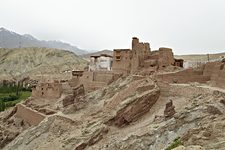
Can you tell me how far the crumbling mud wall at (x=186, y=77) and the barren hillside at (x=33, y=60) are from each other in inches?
3121

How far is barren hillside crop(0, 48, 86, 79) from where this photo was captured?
364 feet

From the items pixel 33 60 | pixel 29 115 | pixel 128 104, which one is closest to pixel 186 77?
pixel 128 104

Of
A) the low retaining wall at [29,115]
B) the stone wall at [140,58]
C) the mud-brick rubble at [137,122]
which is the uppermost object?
the stone wall at [140,58]

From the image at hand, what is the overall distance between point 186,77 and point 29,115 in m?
16.2

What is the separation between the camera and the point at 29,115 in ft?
119

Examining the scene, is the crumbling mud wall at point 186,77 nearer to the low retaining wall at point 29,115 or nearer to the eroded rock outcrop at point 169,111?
the eroded rock outcrop at point 169,111

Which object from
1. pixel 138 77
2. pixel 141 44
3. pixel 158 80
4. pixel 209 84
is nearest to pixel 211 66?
pixel 209 84

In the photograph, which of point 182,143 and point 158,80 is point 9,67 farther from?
point 182,143

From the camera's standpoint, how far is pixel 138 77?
29.6 meters

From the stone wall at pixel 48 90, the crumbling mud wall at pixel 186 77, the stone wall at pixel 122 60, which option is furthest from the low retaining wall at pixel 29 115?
the crumbling mud wall at pixel 186 77

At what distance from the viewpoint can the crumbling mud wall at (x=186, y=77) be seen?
2664cm

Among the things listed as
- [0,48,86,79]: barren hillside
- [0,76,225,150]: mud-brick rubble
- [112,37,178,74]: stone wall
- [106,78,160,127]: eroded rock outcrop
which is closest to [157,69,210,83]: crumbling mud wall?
[0,76,225,150]: mud-brick rubble

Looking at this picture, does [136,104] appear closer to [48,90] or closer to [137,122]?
[137,122]

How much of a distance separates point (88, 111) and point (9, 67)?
93776 mm
